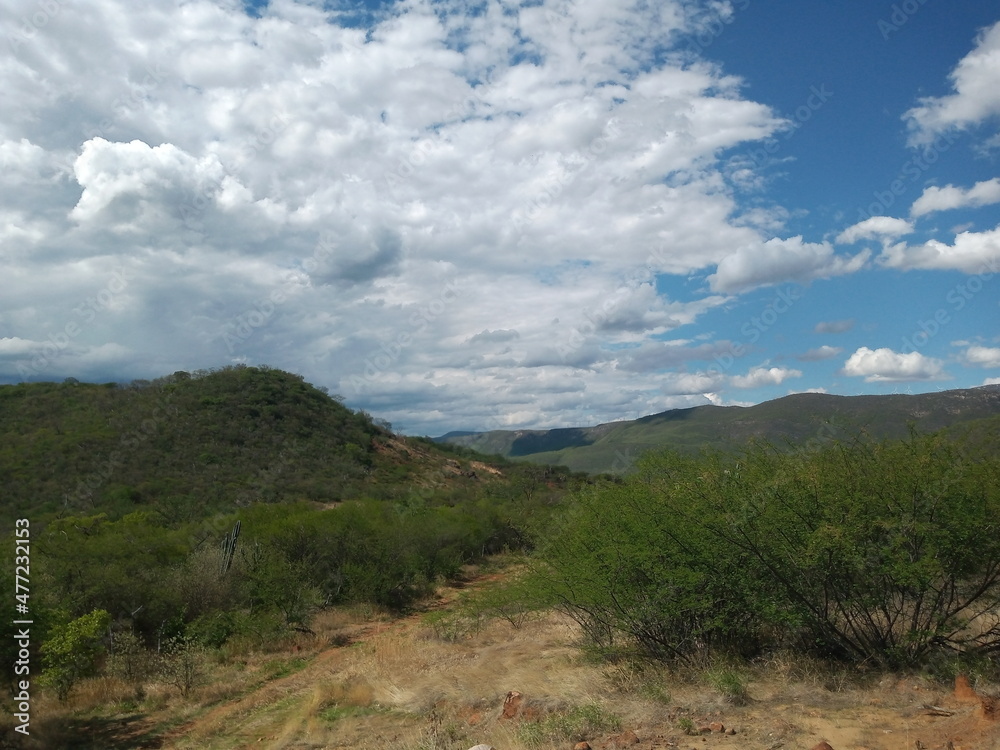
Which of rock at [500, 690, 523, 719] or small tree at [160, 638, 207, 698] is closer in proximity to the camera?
rock at [500, 690, 523, 719]

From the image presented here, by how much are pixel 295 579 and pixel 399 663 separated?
794cm

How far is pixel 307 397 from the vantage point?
244 ft

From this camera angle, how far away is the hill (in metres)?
37.8

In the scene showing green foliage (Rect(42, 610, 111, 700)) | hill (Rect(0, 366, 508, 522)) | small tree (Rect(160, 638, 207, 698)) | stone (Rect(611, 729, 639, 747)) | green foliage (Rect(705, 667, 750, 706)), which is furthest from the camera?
hill (Rect(0, 366, 508, 522))

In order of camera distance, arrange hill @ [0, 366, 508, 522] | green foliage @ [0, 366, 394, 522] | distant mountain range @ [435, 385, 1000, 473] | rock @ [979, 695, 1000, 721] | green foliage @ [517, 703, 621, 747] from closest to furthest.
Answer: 1. rock @ [979, 695, 1000, 721]
2. green foliage @ [517, 703, 621, 747]
3. distant mountain range @ [435, 385, 1000, 473]
4. green foliage @ [0, 366, 394, 522]
5. hill @ [0, 366, 508, 522]

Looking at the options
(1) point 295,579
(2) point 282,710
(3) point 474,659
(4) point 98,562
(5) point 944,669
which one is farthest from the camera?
(1) point 295,579

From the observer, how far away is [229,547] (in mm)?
22234

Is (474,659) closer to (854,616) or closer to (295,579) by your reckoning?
(854,616)

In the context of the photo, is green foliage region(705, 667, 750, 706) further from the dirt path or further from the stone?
the dirt path

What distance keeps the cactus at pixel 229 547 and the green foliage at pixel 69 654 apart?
7.09 metres

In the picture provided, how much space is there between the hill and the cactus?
11056 millimetres

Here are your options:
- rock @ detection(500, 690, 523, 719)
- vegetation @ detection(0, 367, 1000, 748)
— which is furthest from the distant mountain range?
rock @ detection(500, 690, 523, 719)

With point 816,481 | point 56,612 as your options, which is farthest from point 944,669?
point 56,612

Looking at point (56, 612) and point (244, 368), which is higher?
point (244, 368)
